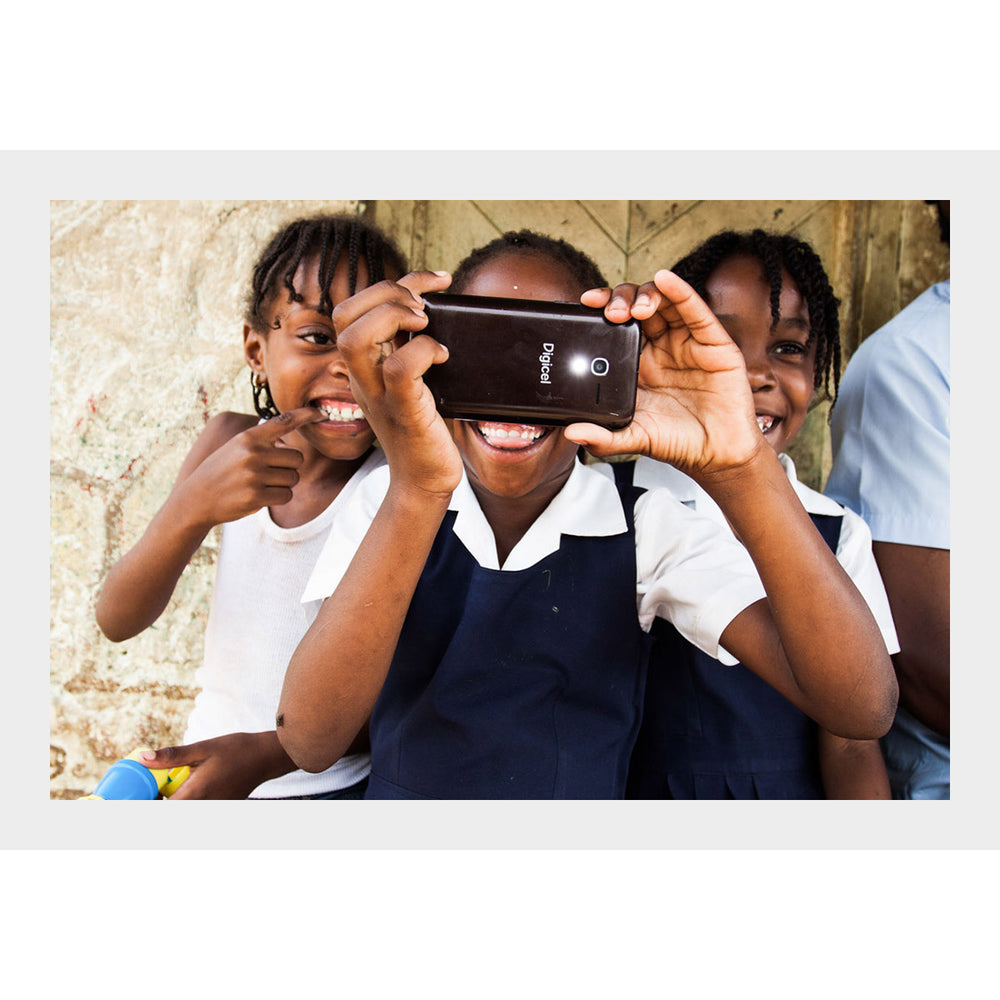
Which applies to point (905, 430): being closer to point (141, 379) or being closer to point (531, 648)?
point (531, 648)

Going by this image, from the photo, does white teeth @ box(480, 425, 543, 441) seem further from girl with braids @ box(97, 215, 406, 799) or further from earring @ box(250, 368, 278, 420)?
earring @ box(250, 368, 278, 420)

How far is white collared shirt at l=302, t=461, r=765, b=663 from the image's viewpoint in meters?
0.82

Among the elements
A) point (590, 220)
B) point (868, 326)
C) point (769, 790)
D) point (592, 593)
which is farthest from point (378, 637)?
point (868, 326)

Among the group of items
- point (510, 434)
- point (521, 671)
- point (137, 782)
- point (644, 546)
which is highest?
point (510, 434)

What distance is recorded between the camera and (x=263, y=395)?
1.23 metres

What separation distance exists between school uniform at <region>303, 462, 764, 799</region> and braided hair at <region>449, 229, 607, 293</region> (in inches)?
8.6

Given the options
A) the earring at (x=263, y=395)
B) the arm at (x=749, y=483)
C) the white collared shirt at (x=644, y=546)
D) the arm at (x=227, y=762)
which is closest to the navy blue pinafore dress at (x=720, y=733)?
the white collared shirt at (x=644, y=546)

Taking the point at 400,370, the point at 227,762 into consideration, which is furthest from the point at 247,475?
the point at 400,370

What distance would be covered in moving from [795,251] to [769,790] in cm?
62

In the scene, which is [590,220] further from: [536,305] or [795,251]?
[536,305]

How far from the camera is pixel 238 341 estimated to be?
1222mm

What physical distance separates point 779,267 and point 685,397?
434 mm

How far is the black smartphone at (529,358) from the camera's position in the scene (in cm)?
69

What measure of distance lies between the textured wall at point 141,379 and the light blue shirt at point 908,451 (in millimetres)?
341
